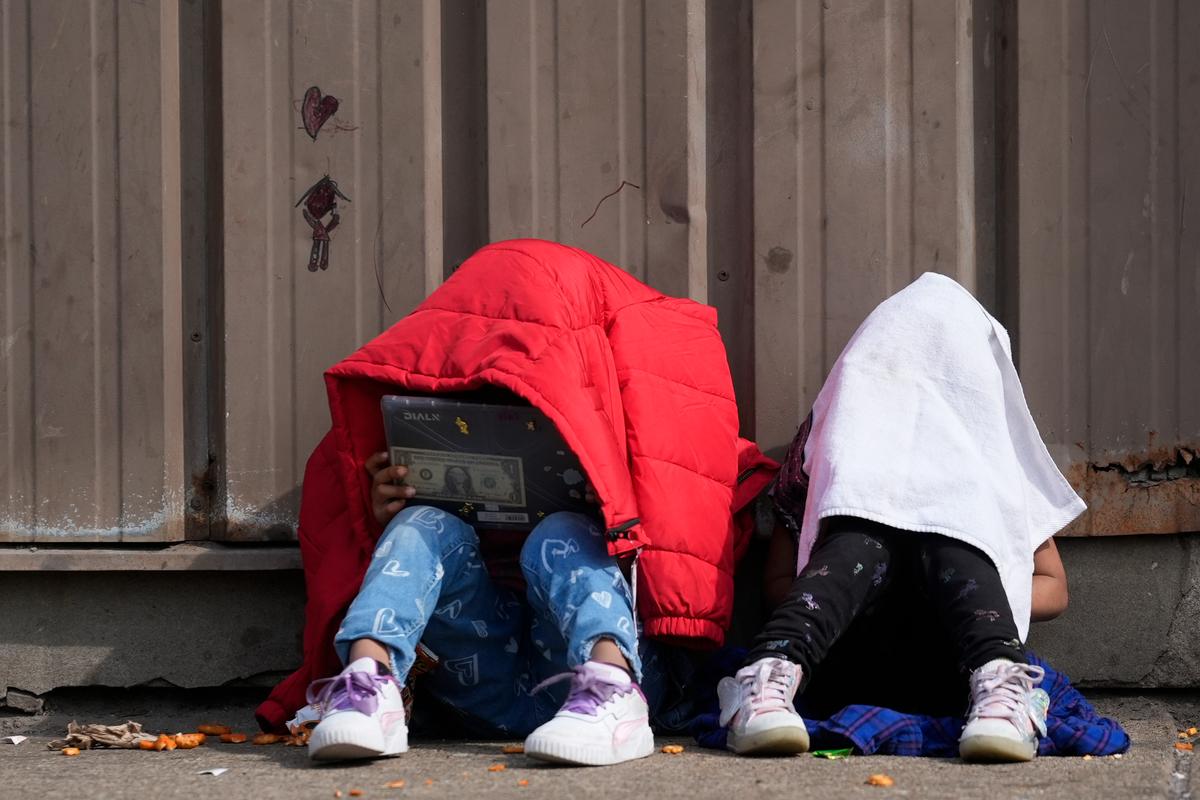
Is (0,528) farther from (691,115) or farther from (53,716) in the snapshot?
(691,115)

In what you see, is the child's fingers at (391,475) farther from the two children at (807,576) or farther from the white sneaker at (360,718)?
the white sneaker at (360,718)

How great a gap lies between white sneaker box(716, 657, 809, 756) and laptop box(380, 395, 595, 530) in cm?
48

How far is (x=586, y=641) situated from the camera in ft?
7.47

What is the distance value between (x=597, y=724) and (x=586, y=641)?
0.16 meters

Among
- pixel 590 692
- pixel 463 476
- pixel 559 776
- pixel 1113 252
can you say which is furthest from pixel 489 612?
pixel 1113 252

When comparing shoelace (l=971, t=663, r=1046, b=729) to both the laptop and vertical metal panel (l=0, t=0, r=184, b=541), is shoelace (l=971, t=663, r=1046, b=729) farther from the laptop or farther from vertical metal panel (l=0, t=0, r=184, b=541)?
vertical metal panel (l=0, t=0, r=184, b=541)

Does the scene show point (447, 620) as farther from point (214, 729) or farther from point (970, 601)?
point (970, 601)

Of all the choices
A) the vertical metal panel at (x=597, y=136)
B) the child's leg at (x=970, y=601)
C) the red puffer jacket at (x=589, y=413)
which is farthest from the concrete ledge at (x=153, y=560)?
the child's leg at (x=970, y=601)

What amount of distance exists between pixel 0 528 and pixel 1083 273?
2.53m

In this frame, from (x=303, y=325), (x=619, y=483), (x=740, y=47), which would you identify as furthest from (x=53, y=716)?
(x=740, y=47)

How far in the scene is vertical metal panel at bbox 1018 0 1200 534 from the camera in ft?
9.52

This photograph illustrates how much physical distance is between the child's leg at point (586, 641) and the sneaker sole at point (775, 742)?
17cm

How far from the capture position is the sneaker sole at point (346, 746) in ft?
6.98

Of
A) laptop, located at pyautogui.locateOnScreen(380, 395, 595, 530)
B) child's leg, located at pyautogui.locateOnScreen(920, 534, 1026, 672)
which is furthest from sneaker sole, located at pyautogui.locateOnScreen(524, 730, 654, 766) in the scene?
child's leg, located at pyautogui.locateOnScreen(920, 534, 1026, 672)
